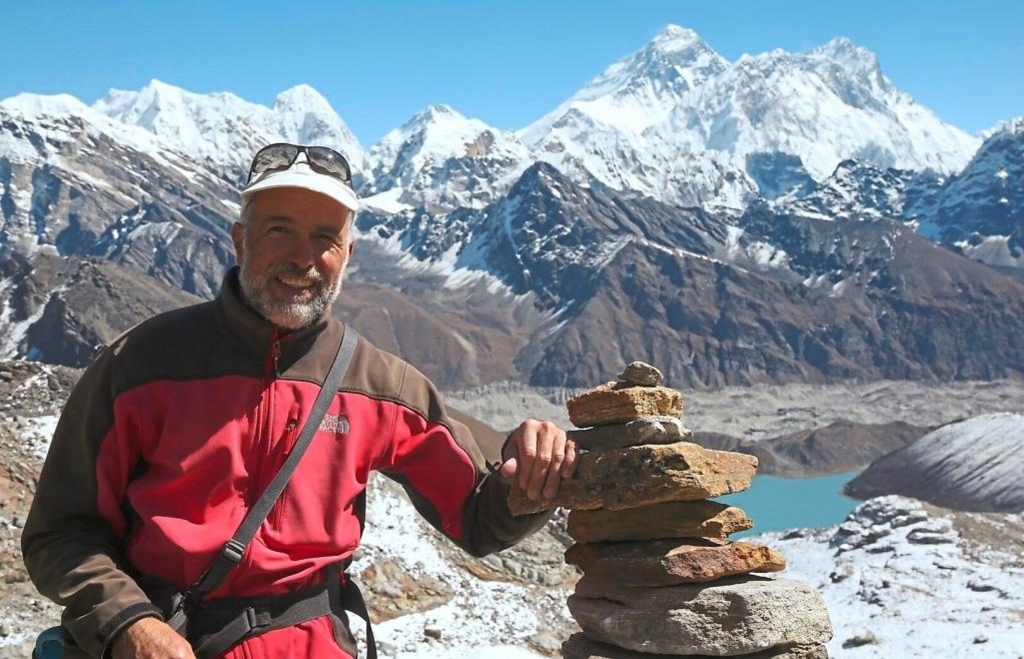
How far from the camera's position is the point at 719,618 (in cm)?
551

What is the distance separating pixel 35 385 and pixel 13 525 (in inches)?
340

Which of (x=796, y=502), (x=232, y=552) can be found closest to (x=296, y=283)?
(x=232, y=552)

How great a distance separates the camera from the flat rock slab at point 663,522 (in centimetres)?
592

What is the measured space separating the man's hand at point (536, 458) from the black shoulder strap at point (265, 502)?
1127 mm

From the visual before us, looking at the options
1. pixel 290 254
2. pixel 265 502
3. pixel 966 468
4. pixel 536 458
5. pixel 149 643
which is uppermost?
pixel 966 468

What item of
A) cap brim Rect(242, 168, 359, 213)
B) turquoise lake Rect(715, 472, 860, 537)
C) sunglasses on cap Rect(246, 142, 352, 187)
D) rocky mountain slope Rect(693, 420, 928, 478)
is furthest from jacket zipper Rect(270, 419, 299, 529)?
rocky mountain slope Rect(693, 420, 928, 478)

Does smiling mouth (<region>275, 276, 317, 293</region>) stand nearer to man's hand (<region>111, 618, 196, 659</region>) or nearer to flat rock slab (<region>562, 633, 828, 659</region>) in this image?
man's hand (<region>111, 618, 196, 659</region>)

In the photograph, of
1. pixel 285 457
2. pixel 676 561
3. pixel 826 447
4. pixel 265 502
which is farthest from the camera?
pixel 826 447

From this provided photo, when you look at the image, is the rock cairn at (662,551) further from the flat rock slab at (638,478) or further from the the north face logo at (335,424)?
the the north face logo at (335,424)

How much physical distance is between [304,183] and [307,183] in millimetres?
16

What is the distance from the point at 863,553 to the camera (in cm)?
4666

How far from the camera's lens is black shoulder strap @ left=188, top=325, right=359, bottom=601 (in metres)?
3.99

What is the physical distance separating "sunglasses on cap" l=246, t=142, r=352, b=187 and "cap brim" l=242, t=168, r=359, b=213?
2.3 inches

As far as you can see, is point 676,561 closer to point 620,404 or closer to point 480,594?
point 620,404
